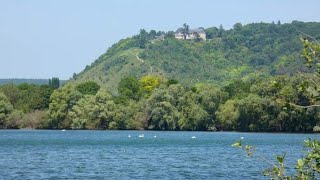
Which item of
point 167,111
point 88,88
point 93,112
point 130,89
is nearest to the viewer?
point 167,111

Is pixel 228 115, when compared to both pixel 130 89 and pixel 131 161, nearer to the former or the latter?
pixel 130 89

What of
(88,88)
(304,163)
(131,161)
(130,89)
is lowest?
(131,161)

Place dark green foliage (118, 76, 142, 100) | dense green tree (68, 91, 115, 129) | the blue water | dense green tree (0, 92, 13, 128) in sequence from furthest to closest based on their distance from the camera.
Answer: dark green foliage (118, 76, 142, 100) < dense green tree (0, 92, 13, 128) < dense green tree (68, 91, 115, 129) < the blue water

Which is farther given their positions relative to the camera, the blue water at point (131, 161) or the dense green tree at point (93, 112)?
the dense green tree at point (93, 112)

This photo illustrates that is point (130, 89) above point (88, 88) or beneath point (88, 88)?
beneath

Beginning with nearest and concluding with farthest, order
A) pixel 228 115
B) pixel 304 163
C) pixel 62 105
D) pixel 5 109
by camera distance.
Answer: pixel 304 163
pixel 228 115
pixel 62 105
pixel 5 109

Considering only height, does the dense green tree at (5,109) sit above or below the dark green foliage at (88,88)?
below

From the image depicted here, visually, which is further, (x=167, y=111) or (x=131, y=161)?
(x=167, y=111)

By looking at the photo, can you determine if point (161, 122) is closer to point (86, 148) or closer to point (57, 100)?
point (57, 100)

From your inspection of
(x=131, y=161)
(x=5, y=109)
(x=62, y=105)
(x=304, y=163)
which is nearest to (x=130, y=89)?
(x=62, y=105)

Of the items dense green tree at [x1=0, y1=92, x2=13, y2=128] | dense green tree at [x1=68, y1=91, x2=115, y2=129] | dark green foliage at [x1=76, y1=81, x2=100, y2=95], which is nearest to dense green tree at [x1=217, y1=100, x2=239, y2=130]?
dense green tree at [x1=68, y1=91, x2=115, y2=129]

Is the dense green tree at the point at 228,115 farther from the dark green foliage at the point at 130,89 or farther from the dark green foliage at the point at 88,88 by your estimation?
the dark green foliage at the point at 88,88

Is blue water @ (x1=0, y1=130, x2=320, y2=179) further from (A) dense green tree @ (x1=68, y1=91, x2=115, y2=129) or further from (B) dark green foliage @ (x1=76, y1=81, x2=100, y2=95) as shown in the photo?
(B) dark green foliage @ (x1=76, y1=81, x2=100, y2=95)

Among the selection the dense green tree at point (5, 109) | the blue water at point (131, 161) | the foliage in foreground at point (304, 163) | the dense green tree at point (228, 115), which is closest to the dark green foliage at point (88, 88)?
the dense green tree at point (5, 109)
